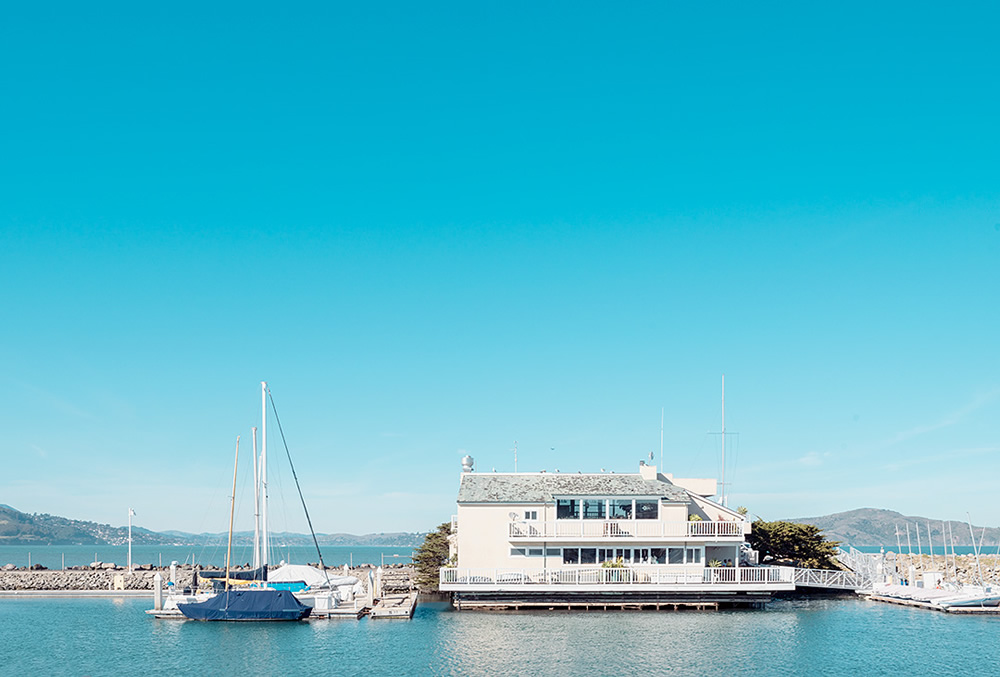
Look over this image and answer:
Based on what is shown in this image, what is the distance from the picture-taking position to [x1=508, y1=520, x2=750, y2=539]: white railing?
1879 inches

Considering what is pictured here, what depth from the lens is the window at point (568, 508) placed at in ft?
160

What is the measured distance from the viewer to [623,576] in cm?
4706

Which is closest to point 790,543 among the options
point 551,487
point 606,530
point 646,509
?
point 646,509

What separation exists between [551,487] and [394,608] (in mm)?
10881

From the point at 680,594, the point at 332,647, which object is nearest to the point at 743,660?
the point at 680,594

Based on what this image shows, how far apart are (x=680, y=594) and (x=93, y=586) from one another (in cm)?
4816

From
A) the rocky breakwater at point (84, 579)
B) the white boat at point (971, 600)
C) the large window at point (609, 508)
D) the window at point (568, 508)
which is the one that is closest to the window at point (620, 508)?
the large window at point (609, 508)

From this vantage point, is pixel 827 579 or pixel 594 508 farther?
pixel 827 579

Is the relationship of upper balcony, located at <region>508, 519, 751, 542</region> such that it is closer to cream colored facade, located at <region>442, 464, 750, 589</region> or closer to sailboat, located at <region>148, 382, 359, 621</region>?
cream colored facade, located at <region>442, 464, 750, 589</region>

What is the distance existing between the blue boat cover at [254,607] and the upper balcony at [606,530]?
40.2ft

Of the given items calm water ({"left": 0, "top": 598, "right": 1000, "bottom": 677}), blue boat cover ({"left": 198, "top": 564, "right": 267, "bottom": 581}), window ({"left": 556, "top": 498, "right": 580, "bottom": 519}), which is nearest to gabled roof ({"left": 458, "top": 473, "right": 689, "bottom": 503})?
window ({"left": 556, "top": 498, "right": 580, "bottom": 519})

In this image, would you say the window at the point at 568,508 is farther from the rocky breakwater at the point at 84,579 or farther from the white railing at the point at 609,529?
the rocky breakwater at the point at 84,579

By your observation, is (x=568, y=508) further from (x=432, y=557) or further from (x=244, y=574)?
(x=244, y=574)

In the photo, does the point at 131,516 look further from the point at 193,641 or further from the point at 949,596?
the point at 949,596
